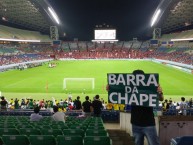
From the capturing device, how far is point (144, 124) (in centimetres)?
661

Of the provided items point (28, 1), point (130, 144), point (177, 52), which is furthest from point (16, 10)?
point (130, 144)

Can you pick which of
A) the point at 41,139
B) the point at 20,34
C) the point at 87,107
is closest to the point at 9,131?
the point at 41,139

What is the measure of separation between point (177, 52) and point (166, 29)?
22591 mm

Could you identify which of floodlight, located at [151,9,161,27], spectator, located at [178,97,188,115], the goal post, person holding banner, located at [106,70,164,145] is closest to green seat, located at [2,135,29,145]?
person holding banner, located at [106,70,164,145]

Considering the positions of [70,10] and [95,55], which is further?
[95,55]

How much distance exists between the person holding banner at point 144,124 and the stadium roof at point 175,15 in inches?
2558

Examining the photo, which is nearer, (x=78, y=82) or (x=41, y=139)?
(x=41, y=139)

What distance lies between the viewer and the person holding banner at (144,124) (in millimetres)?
6543

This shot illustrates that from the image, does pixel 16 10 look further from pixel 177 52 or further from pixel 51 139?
pixel 51 139

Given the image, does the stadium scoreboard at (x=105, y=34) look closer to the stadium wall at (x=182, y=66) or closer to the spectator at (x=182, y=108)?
the stadium wall at (x=182, y=66)

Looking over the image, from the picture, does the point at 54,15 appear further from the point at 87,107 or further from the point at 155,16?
the point at 87,107

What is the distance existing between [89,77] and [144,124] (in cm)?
3890

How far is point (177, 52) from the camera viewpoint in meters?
87.6

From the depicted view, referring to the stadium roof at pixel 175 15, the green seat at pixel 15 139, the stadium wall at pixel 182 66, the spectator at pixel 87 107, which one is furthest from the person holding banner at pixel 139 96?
the stadium roof at pixel 175 15
